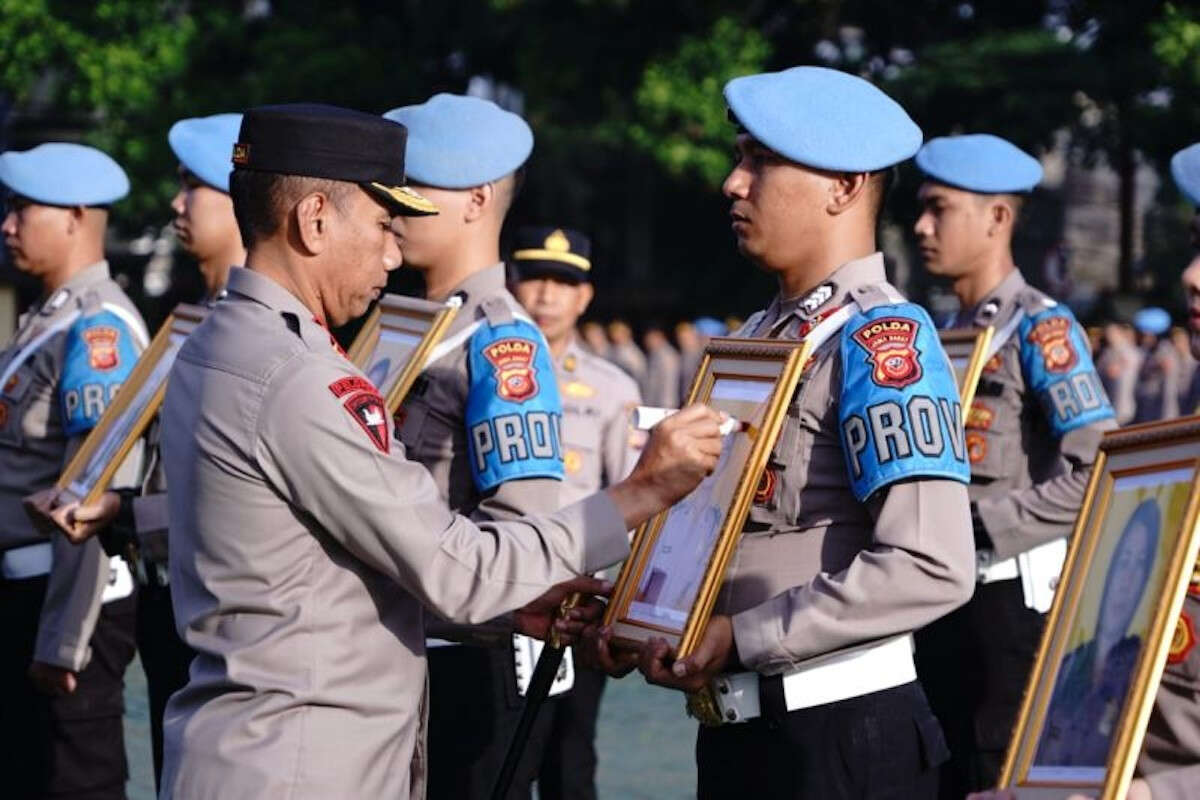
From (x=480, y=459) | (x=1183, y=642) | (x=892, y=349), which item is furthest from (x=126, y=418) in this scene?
(x=1183, y=642)

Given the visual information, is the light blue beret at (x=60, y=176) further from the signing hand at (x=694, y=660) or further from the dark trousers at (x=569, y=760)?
the signing hand at (x=694, y=660)

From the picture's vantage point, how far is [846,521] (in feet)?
13.7

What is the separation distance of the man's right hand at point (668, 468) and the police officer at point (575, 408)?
3.89m

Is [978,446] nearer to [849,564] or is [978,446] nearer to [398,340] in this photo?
[398,340]

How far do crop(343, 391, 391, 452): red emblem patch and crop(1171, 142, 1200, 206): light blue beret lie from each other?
179cm

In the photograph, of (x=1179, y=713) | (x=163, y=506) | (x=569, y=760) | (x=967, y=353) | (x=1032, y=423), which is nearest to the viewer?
(x=1179, y=713)

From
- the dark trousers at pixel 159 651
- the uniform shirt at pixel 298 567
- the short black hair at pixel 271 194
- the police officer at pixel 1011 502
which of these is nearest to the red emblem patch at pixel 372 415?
the uniform shirt at pixel 298 567

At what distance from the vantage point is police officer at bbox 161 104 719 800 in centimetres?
370

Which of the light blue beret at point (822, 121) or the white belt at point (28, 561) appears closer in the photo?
the light blue beret at point (822, 121)

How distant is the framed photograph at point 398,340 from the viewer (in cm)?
538

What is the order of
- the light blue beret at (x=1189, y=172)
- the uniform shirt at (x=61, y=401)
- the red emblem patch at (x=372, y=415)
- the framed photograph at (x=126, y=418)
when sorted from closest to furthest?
the red emblem patch at (x=372, y=415) → the light blue beret at (x=1189, y=172) → the framed photograph at (x=126, y=418) → the uniform shirt at (x=61, y=401)

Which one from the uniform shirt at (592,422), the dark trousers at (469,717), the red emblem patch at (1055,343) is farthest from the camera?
the uniform shirt at (592,422)

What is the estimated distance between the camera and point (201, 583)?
12.5 ft

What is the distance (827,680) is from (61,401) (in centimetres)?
331
